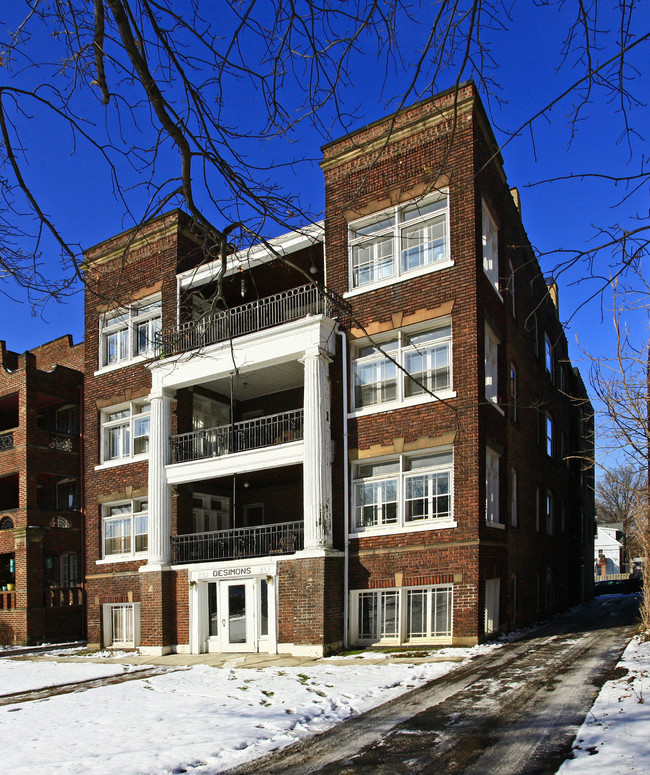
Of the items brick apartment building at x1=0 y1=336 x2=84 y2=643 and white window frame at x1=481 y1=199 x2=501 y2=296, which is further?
brick apartment building at x1=0 y1=336 x2=84 y2=643

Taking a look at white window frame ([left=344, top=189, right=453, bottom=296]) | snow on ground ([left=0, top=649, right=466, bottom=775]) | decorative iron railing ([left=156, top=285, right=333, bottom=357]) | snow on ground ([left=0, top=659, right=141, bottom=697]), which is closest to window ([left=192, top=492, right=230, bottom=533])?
decorative iron railing ([left=156, top=285, right=333, bottom=357])

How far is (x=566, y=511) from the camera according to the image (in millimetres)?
32094

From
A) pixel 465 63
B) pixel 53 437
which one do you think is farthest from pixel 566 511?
pixel 465 63

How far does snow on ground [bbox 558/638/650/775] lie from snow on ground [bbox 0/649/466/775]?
3.11 m

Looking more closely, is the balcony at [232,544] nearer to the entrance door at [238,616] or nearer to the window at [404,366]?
the entrance door at [238,616]

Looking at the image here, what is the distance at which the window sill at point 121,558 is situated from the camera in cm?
2155

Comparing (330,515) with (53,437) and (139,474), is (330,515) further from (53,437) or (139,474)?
(53,437)

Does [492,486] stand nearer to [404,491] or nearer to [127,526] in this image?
[404,491]

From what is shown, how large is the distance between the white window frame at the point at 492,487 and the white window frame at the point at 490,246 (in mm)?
4263

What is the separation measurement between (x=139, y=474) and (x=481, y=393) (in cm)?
1092

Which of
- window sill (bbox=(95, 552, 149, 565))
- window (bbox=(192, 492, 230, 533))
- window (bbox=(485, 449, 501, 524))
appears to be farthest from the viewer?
window (bbox=(192, 492, 230, 533))

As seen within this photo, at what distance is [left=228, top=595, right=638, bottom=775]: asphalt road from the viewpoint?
22.7 feet

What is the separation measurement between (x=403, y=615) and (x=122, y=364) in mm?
11983

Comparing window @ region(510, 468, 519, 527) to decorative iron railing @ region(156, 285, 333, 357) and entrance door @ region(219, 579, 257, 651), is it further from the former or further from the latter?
entrance door @ region(219, 579, 257, 651)
